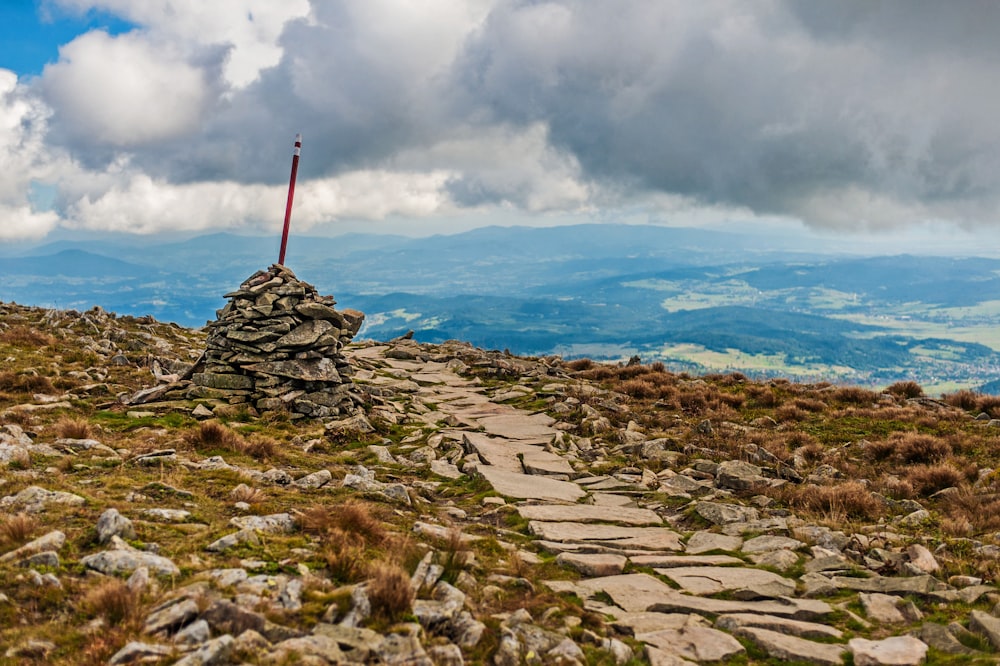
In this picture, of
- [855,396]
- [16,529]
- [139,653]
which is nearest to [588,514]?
[139,653]

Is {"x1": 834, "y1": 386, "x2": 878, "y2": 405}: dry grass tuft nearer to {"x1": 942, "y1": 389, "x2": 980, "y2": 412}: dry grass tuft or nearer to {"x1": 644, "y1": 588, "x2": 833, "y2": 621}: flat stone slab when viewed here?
{"x1": 942, "y1": 389, "x2": 980, "y2": 412}: dry grass tuft

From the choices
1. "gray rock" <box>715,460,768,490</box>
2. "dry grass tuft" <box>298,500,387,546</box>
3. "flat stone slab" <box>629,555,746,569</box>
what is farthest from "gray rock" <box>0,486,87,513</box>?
"gray rock" <box>715,460,768,490</box>

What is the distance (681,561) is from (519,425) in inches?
459

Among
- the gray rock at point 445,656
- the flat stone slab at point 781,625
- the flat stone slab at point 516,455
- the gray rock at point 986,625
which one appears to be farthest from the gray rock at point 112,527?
the gray rock at point 986,625

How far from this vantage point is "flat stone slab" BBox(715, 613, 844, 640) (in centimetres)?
784

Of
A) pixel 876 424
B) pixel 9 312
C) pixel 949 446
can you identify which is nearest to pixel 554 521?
pixel 949 446

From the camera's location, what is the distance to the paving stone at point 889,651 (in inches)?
275

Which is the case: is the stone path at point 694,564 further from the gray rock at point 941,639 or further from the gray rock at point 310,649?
the gray rock at point 310,649

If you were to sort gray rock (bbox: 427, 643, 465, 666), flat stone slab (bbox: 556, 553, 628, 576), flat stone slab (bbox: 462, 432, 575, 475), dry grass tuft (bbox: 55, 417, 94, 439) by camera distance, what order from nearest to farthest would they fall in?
gray rock (bbox: 427, 643, 465, 666)
flat stone slab (bbox: 556, 553, 628, 576)
dry grass tuft (bbox: 55, 417, 94, 439)
flat stone slab (bbox: 462, 432, 575, 475)

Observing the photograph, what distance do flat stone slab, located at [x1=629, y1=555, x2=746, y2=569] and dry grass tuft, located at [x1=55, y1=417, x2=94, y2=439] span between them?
40.9 feet

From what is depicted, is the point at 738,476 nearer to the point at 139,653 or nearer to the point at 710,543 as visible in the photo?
the point at 710,543

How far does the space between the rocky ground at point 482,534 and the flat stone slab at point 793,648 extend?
0.10 feet

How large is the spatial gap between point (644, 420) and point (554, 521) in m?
10.0

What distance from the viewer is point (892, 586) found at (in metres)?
9.05
